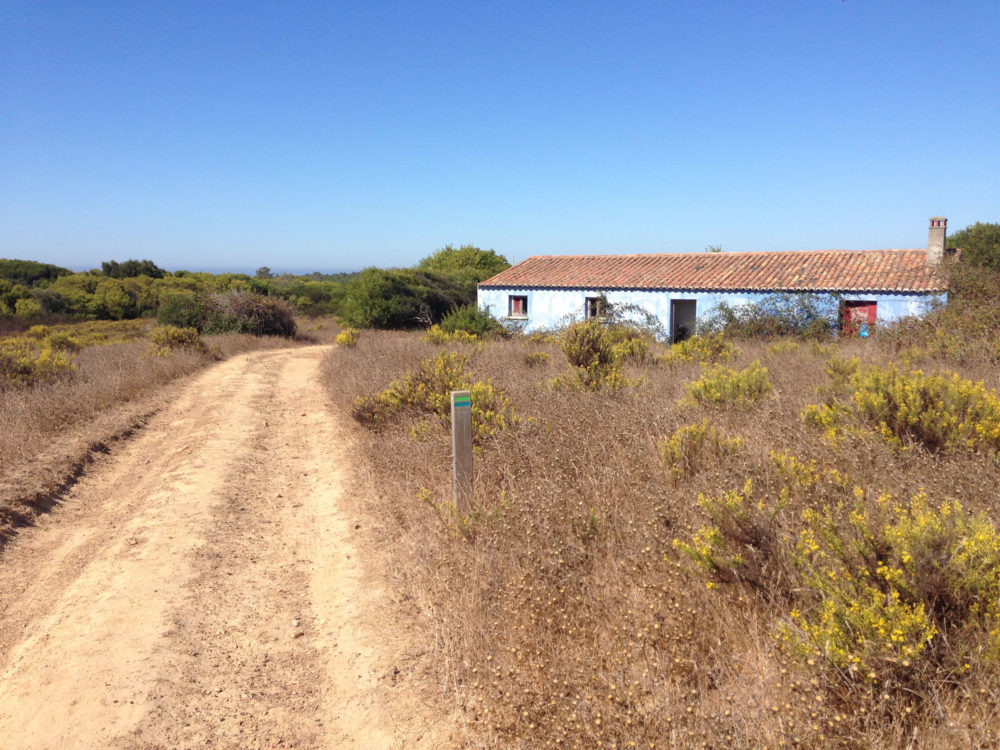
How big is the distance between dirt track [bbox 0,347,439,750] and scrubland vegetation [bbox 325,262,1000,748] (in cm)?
42

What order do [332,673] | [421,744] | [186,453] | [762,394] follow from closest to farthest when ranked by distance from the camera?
1. [421,744]
2. [332,673]
3. [762,394]
4. [186,453]

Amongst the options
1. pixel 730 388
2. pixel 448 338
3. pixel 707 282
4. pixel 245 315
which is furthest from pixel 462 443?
pixel 245 315

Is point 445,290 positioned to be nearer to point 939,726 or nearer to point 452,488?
point 452,488

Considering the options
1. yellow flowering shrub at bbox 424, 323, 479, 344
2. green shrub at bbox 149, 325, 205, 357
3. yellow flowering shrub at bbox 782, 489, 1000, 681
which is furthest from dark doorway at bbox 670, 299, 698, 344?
yellow flowering shrub at bbox 782, 489, 1000, 681

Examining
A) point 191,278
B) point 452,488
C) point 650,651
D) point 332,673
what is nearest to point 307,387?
point 452,488

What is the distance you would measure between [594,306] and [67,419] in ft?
59.3

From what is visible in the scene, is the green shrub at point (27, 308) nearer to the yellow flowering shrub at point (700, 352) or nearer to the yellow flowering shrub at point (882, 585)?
the yellow flowering shrub at point (700, 352)

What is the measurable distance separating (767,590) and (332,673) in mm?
2222

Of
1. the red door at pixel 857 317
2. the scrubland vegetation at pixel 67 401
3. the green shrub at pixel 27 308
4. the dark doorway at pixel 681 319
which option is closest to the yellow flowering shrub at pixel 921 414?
the scrubland vegetation at pixel 67 401

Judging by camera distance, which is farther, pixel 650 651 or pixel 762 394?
pixel 762 394

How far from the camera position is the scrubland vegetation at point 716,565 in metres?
2.24

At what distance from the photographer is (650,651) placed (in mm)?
2766

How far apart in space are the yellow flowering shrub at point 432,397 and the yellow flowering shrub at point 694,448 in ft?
6.13

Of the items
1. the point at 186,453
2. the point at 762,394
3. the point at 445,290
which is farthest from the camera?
the point at 445,290
